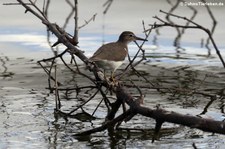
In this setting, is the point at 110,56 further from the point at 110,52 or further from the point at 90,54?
the point at 90,54

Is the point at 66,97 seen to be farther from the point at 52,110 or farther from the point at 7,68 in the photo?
the point at 7,68

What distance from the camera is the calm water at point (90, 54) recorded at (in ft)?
19.8

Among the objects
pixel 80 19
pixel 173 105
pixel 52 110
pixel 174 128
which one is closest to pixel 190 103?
pixel 173 105

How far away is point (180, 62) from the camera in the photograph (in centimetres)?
936

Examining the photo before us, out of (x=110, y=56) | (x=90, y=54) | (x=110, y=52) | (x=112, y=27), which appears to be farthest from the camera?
(x=112, y=27)

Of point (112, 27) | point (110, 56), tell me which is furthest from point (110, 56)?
point (112, 27)

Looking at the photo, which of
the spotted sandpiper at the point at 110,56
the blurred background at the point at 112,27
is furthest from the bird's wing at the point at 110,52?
the blurred background at the point at 112,27

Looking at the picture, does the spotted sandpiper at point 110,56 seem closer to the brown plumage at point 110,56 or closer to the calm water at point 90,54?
the brown plumage at point 110,56

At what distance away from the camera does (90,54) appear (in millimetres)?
9578

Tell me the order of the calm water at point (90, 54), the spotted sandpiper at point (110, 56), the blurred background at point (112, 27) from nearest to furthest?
the calm water at point (90, 54) → the spotted sandpiper at point (110, 56) → the blurred background at point (112, 27)

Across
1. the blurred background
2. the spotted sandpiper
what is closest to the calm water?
the blurred background

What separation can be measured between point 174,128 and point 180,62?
309 centimetres

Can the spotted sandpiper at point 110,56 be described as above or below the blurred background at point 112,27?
above

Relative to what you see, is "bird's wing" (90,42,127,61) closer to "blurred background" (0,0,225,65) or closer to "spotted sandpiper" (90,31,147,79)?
"spotted sandpiper" (90,31,147,79)
